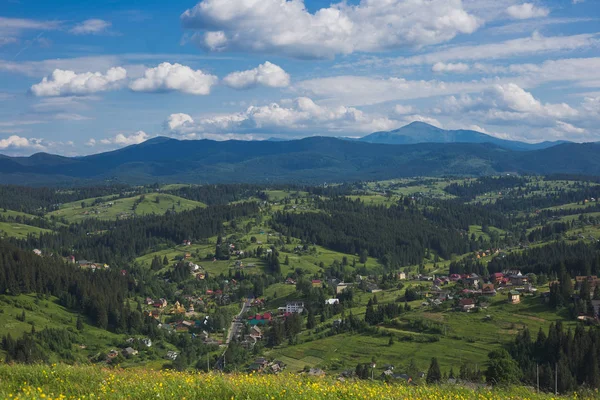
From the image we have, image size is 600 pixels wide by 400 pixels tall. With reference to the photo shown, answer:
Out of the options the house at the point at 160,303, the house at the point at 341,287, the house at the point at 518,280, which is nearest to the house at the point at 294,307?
the house at the point at 341,287

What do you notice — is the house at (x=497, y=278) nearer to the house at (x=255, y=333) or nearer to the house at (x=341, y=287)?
the house at (x=341, y=287)

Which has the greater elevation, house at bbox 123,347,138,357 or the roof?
the roof

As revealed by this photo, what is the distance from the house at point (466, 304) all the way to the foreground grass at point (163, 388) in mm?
82000

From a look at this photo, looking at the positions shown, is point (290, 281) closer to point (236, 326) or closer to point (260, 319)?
point (260, 319)

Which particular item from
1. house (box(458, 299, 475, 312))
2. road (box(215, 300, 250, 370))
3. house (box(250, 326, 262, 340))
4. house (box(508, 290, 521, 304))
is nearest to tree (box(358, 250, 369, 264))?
road (box(215, 300, 250, 370))

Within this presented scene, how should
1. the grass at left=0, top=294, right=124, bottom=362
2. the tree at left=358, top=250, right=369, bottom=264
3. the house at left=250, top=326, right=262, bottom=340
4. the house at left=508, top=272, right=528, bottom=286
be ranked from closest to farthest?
1. the grass at left=0, top=294, right=124, bottom=362
2. the house at left=250, top=326, right=262, bottom=340
3. the house at left=508, top=272, right=528, bottom=286
4. the tree at left=358, top=250, right=369, bottom=264

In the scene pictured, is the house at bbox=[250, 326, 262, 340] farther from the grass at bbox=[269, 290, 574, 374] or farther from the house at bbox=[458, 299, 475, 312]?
the house at bbox=[458, 299, 475, 312]

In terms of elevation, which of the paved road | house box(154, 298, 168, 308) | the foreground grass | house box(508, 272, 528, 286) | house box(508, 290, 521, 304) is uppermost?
the foreground grass

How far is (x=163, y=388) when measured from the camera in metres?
13.7

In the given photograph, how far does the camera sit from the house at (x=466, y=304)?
93688mm

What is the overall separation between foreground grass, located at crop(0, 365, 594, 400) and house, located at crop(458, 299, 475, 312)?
82.0m

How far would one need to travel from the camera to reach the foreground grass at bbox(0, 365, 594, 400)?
43.9 feet

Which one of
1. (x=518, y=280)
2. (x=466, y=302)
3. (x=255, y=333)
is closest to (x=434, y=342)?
(x=466, y=302)

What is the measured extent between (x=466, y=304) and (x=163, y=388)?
89.6 m
